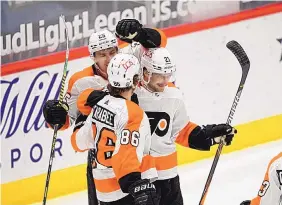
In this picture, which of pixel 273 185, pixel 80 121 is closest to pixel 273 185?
pixel 273 185

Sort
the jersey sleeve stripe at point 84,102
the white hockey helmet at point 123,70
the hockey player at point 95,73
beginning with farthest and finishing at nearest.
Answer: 1. the hockey player at point 95,73
2. the jersey sleeve stripe at point 84,102
3. the white hockey helmet at point 123,70

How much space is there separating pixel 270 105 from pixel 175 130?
252cm

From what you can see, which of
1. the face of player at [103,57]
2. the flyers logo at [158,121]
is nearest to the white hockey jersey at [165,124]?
the flyers logo at [158,121]

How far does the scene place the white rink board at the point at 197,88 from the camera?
5.31 meters

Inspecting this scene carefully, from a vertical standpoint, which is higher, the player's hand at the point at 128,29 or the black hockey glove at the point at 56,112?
the player's hand at the point at 128,29

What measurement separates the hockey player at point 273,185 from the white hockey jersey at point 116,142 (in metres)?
0.48

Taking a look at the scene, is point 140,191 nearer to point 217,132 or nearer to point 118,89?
point 118,89

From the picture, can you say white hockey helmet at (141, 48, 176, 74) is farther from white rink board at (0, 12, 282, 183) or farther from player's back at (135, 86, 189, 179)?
white rink board at (0, 12, 282, 183)

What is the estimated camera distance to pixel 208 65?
600 cm

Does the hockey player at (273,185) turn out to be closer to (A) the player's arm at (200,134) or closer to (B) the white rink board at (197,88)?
(A) the player's arm at (200,134)

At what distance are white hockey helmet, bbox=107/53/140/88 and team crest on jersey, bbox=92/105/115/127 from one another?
0.11 metres

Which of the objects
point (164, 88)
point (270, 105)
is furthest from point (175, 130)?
point (270, 105)

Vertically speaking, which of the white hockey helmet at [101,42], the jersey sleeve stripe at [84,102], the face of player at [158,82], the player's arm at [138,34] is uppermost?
the player's arm at [138,34]

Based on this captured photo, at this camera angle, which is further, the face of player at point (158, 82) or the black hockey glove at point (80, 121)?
the black hockey glove at point (80, 121)
